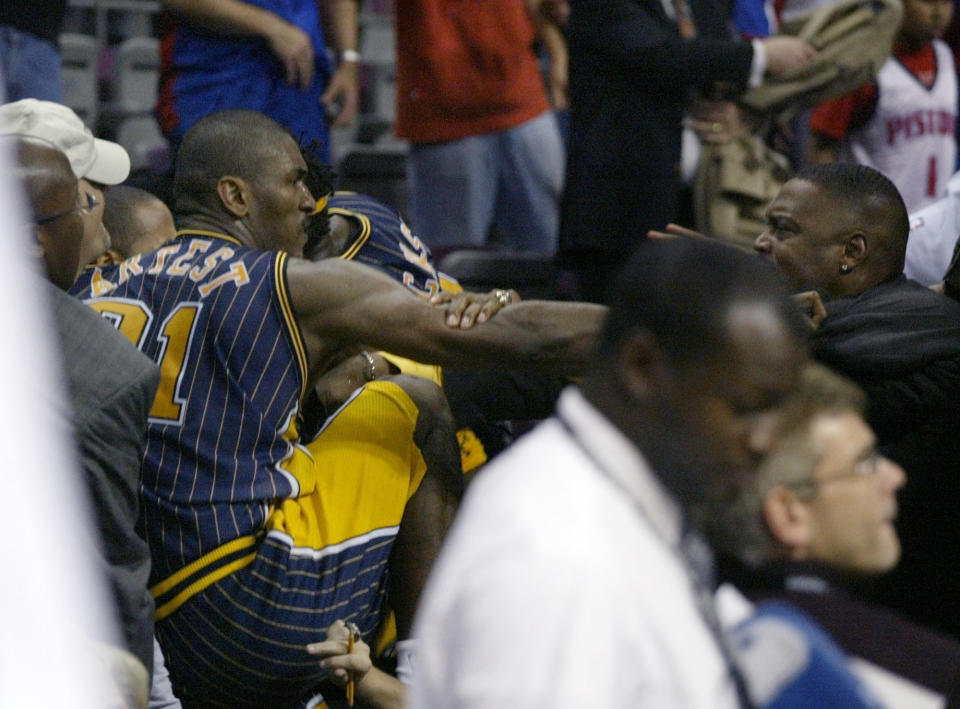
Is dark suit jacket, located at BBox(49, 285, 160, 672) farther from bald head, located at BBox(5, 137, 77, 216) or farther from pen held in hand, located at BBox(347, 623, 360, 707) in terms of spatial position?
pen held in hand, located at BBox(347, 623, 360, 707)

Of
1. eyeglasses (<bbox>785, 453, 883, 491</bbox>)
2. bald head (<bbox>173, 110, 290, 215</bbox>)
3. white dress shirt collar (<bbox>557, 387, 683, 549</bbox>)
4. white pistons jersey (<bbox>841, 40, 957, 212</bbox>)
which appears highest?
white dress shirt collar (<bbox>557, 387, 683, 549</bbox>)

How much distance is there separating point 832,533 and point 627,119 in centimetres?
313

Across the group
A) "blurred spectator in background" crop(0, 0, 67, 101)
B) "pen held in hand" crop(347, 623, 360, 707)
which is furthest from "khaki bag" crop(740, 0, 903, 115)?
"pen held in hand" crop(347, 623, 360, 707)

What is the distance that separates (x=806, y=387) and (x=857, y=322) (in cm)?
138

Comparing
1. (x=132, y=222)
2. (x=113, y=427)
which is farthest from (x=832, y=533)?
(x=132, y=222)

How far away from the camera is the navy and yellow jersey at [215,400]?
9.82ft

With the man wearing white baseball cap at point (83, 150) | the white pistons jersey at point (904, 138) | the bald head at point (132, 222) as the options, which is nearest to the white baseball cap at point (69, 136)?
the man wearing white baseball cap at point (83, 150)

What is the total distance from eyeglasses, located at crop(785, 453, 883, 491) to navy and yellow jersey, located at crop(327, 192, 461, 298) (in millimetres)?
2062

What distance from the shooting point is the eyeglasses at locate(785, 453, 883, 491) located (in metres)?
1.69

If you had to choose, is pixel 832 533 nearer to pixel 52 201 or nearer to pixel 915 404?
pixel 915 404

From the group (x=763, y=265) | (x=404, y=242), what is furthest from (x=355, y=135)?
(x=763, y=265)

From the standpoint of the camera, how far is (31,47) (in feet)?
14.8

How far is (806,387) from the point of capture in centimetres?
168

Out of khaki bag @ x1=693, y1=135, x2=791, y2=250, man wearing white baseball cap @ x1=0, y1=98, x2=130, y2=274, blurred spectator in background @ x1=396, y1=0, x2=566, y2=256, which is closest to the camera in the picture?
man wearing white baseball cap @ x1=0, y1=98, x2=130, y2=274
